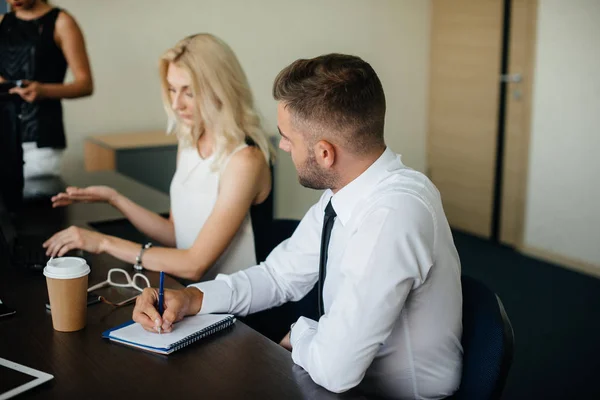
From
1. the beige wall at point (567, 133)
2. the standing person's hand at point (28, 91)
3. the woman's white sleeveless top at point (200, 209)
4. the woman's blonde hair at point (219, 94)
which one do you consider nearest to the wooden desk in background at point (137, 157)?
the standing person's hand at point (28, 91)

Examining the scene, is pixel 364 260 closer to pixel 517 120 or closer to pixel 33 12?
pixel 33 12

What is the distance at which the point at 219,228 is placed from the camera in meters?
1.85

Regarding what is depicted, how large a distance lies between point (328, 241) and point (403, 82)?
3873 millimetres

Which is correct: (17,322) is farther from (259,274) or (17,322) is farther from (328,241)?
(328,241)

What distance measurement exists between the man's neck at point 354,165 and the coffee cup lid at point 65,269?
1.76ft

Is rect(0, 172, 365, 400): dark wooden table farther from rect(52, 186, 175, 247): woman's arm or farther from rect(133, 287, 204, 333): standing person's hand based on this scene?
rect(52, 186, 175, 247): woman's arm

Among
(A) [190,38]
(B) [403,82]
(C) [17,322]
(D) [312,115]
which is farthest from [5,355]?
(B) [403,82]

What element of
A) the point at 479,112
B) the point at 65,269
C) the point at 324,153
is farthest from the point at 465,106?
the point at 65,269

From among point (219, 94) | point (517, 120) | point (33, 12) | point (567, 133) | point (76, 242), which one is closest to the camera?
point (76, 242)

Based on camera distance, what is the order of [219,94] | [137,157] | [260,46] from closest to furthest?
1. [219,94]
2. [137,157]
3. [260,46]

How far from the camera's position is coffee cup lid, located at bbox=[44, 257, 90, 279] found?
1305 mm

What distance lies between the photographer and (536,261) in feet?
13.8

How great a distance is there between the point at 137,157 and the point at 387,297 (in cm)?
288

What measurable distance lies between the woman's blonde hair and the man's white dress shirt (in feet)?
1.80
